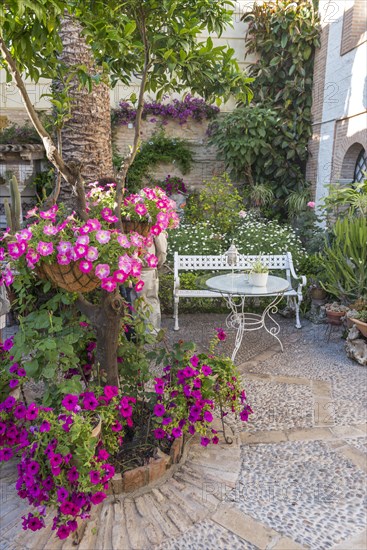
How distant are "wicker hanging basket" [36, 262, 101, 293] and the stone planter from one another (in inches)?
40.3

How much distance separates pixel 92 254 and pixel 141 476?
1.25m

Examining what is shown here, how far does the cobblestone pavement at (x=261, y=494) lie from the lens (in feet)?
7.02

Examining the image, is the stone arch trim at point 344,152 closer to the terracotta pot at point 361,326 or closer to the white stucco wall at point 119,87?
the white stucco wall at point 119,87

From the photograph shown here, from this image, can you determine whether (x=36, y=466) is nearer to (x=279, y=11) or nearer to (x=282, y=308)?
(x=282, y=308)

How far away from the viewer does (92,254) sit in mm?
2096

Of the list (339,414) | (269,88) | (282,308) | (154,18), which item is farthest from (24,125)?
(339,414)

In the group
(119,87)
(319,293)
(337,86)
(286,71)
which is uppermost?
(286,71)

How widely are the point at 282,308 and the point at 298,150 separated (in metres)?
3.87

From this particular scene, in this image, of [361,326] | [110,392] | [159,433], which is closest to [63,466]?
[110,392]

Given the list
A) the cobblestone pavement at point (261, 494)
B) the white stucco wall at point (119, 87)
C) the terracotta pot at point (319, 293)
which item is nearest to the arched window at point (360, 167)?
the terracotta pot at point (319, 293)

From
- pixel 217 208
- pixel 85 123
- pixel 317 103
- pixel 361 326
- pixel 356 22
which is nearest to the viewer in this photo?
pixel 361 326

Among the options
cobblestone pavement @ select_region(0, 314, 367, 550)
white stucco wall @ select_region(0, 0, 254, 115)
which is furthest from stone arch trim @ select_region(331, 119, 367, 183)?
cobblestone pavement @ select_region(0, 314, 367, 550)

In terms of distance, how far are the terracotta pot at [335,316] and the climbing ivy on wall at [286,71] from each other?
4135 mm

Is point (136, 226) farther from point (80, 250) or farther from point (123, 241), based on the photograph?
point (80, 250)
